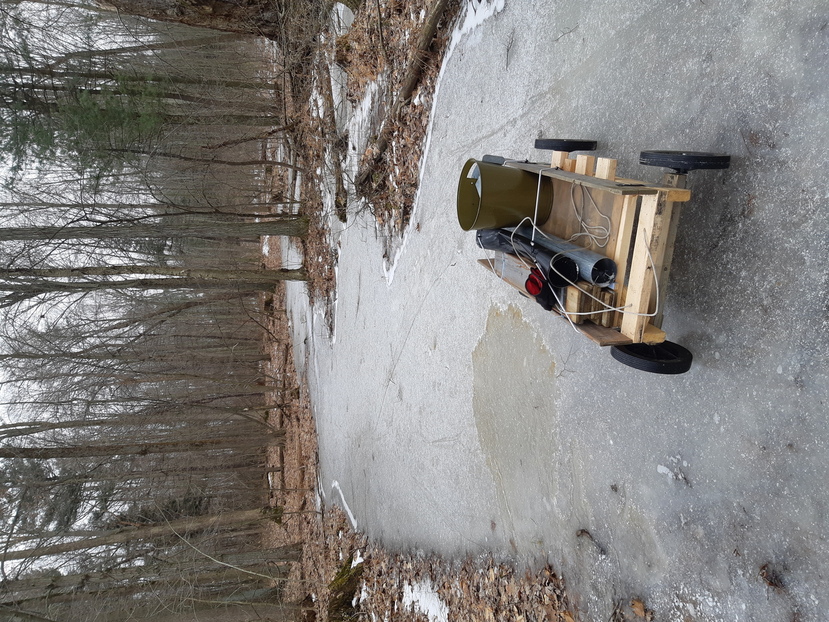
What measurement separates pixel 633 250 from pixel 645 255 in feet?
0.45

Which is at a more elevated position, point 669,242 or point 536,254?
point 669,242

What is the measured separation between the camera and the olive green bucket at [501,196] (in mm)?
3182

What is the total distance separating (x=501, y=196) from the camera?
3.20 m

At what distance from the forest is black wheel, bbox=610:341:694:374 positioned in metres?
6.32

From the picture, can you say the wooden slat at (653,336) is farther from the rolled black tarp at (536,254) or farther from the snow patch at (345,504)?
the snow patch at (345,504)

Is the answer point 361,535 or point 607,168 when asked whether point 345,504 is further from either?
point 607,168

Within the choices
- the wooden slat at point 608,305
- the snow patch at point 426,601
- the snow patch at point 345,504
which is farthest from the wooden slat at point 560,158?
the snow patch at point 345,504

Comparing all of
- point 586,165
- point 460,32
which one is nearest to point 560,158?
point 586,165

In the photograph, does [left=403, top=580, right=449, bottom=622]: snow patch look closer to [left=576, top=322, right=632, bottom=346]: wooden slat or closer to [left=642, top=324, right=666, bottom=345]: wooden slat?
[left=576, top=322, right=632, bottom=346]: wooden slat

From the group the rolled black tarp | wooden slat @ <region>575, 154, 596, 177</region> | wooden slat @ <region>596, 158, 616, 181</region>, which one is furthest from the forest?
wooden slat @ <region>596, 158, 616, 181</region>

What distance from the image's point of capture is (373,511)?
23.3 ft

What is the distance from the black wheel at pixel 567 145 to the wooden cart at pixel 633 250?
18.3 inches

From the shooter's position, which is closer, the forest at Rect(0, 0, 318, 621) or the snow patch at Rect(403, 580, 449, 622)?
the snow patch at Rect(403, 580, 449, 622)

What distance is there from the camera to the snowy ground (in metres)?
2.32
